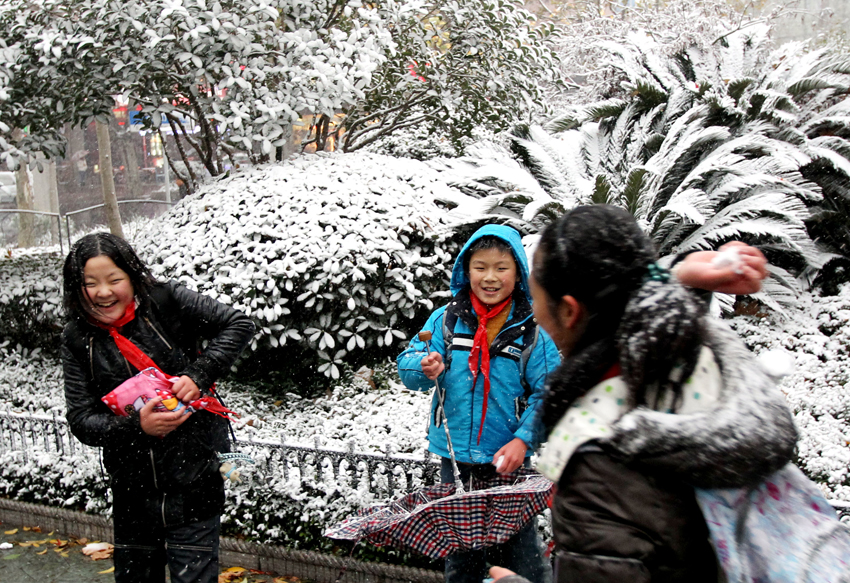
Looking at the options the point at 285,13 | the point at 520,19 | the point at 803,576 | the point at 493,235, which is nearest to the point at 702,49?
the point at 520,19

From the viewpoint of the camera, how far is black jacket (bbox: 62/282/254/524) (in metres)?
2.75

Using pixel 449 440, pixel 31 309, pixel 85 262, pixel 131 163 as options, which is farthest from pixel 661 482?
pixel 131 163

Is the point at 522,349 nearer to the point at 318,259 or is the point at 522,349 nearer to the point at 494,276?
the point at 494,276

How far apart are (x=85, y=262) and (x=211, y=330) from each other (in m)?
0.53

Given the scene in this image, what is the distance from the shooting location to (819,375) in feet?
15.9

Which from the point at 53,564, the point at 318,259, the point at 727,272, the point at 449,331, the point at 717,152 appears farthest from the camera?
the point at 717,152

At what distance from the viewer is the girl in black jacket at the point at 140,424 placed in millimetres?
2736

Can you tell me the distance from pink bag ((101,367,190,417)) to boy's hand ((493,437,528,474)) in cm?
120

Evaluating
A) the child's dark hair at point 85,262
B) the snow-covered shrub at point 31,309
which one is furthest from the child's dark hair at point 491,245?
the snow-covered shrub at point 31,309

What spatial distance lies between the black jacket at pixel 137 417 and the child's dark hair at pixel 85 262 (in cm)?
8

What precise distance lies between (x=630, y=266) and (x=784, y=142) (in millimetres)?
5928

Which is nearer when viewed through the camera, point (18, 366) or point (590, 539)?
point (590, 539)

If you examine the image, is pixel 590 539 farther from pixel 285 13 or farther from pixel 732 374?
pixel 285 13

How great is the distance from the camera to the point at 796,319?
18.4 ft
